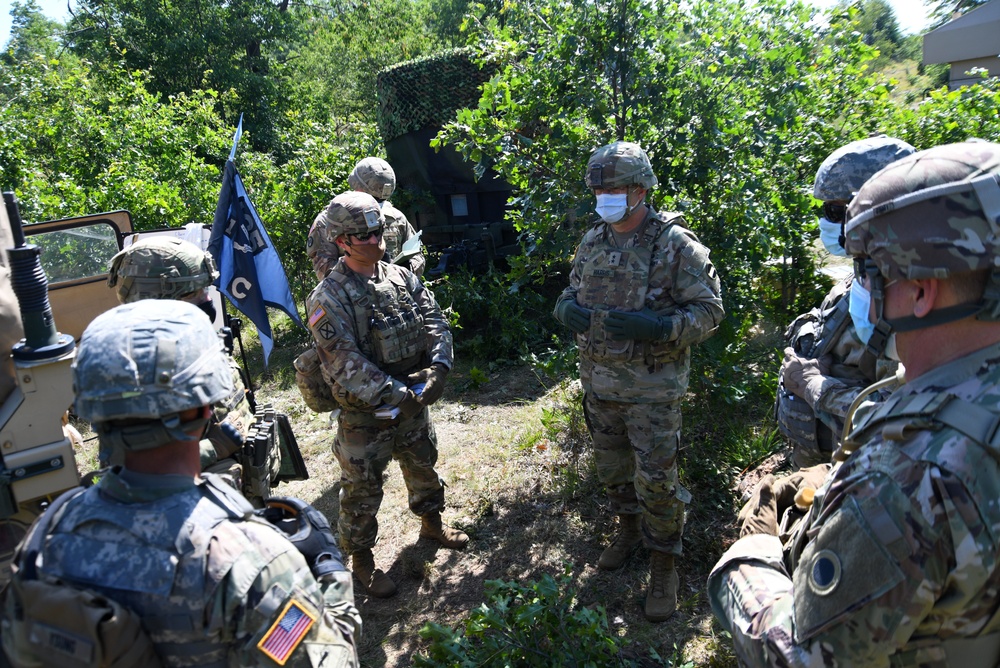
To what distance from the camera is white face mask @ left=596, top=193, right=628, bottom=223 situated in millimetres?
3539

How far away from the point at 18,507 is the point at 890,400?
2930 mm

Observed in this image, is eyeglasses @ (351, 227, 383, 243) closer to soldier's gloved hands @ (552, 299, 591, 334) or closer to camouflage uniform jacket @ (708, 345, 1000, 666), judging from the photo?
soldier's gloved hands @ (552, 299, 591, 334)

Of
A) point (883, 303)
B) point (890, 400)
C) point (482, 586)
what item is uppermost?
point (883, 303)

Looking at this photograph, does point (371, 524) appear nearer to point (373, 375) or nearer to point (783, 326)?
point (373, 375)

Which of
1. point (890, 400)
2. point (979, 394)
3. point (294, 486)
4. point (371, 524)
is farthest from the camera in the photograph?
point (294, 486)

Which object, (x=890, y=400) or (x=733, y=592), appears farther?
(x=733, y=592)

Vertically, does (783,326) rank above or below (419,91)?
below

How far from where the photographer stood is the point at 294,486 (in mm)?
5480

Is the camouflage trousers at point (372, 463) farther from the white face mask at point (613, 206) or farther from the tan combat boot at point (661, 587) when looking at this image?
the white face mask at point (613, 206)

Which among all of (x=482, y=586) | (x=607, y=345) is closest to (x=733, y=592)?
(x=607, y=345)

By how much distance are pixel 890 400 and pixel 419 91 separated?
25.5ft

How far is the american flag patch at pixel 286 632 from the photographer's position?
65.2 inches

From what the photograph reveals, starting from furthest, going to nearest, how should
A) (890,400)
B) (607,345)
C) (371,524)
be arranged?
(371,524)
(607,345)
(890,400)

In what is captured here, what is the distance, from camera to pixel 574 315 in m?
3.77
